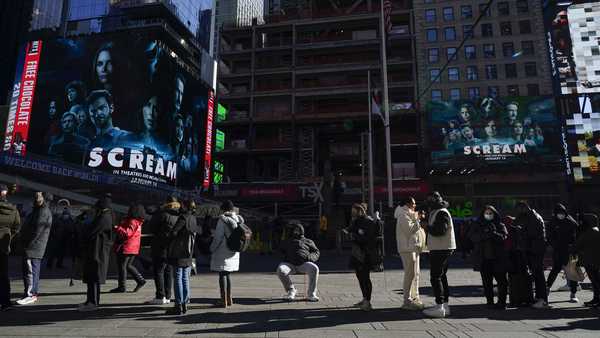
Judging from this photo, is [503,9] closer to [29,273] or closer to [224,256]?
[224,256]

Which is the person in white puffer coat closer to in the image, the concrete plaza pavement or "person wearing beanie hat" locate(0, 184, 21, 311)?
the concrete plaza pavement

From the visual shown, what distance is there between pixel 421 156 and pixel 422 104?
18.8 feet

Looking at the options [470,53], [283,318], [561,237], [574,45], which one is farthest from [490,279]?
[574,45]

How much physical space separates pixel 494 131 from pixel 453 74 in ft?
Answer: 27.6

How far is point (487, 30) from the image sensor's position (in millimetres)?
43062

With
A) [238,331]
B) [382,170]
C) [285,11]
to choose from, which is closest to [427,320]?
[238,331]

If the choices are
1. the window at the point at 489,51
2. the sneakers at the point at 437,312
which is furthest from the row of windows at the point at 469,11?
the sneakers at the point at 437,312

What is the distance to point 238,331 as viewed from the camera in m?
4.71

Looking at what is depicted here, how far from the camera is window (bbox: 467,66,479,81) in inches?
1645

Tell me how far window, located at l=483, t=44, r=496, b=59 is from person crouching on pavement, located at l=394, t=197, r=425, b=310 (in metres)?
42.3

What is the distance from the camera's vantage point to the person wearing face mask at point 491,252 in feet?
20.5

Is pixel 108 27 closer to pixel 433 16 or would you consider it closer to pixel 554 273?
pixel 433 16

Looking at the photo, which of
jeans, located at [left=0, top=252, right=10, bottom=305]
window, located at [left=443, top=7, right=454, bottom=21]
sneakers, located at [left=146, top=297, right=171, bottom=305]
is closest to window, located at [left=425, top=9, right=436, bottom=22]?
window, located at [left=443, top=7, right=454, bottom=21]

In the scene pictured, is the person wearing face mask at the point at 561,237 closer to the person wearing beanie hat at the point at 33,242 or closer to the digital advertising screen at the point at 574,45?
the person wearing beanie hat at the point at 33,242
